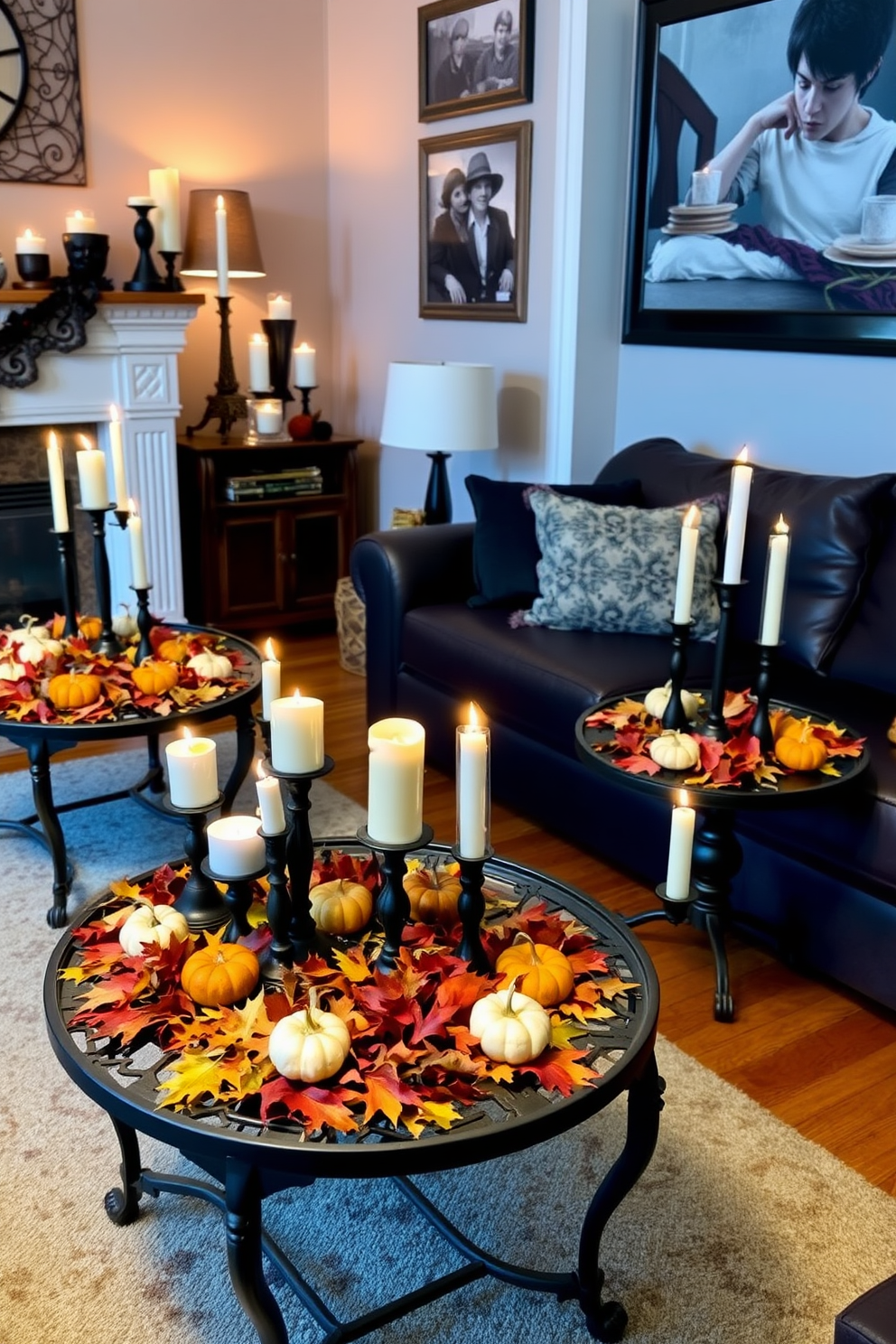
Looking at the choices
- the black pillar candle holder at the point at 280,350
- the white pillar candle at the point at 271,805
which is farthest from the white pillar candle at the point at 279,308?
the white pillar candle at the point at 271,805

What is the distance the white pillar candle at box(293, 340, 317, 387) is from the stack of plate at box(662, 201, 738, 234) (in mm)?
1625

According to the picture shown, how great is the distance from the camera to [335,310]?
4.90m

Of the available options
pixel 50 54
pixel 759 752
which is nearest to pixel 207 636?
pixel 759 752

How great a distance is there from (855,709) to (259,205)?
3310mm

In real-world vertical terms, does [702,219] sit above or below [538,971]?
above

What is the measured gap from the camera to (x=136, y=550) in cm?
252

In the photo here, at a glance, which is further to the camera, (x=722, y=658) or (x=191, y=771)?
(x=722, y=658)

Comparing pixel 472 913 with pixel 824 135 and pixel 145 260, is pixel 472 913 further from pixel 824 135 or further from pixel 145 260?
pixel 145 260

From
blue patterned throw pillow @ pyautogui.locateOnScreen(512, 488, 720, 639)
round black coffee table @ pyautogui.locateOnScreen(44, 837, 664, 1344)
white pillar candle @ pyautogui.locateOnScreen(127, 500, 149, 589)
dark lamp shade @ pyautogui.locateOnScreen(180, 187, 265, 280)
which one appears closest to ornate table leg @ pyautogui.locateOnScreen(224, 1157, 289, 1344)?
round black coffee table @ pyautogui.locateOnScreen(44, 837, 664, 1344)

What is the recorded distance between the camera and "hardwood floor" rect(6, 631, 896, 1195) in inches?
74.3

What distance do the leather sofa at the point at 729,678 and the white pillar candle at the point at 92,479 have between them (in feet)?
Answer: 2.86

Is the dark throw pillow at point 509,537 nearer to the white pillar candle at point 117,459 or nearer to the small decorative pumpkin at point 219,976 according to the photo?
the white pillar candle at point 117,459

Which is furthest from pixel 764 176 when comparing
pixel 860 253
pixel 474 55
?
pixel 474 55

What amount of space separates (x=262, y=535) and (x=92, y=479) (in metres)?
1.88
